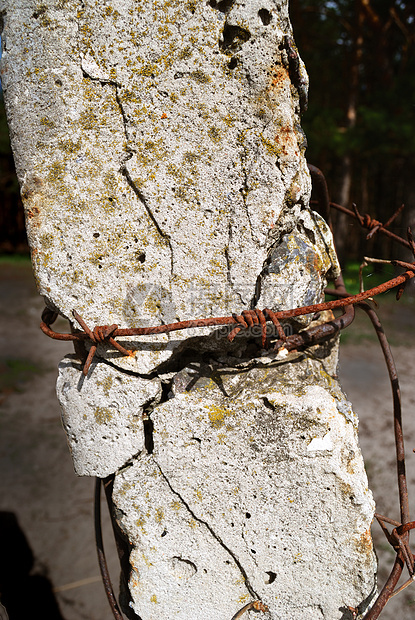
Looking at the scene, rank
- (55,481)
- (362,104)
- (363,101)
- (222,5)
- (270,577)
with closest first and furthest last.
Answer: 1. (222,5)
2. (270,577)
3. (55,481)
4. (362,104)
5. (363,101)

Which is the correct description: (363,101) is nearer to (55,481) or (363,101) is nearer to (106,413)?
(55,481)

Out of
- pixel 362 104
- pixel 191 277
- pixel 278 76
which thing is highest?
pixel 362 104

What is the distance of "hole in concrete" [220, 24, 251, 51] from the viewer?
3.08ft

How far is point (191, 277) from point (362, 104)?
6.97 m

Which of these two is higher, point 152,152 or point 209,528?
point 152,152

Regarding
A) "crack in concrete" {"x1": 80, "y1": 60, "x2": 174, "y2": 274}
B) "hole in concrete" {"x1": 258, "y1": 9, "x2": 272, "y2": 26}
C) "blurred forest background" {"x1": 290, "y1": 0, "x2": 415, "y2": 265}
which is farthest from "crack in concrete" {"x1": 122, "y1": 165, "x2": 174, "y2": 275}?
"blurred forest background" {"x1": 290, "y1": 0, "x2": 415, "y2": 265}

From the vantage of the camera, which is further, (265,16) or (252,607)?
(252,607)

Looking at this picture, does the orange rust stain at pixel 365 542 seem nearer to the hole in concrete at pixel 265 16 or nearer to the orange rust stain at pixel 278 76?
the orange rust stain at pixel 278 76

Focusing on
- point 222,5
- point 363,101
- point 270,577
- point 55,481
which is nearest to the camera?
point 222,5

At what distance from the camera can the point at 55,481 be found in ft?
9.79

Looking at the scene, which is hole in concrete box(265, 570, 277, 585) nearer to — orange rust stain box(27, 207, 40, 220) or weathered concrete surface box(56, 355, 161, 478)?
weathered concrete surface box(56, 355, 161, 478)

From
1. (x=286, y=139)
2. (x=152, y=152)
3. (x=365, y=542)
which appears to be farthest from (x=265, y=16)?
(x=365, y=542)

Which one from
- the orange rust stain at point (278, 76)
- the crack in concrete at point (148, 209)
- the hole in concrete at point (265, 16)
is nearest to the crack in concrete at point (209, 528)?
the crack in concrete at point (148, 209)

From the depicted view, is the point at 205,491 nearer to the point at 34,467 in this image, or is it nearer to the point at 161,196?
the point at 161,196
